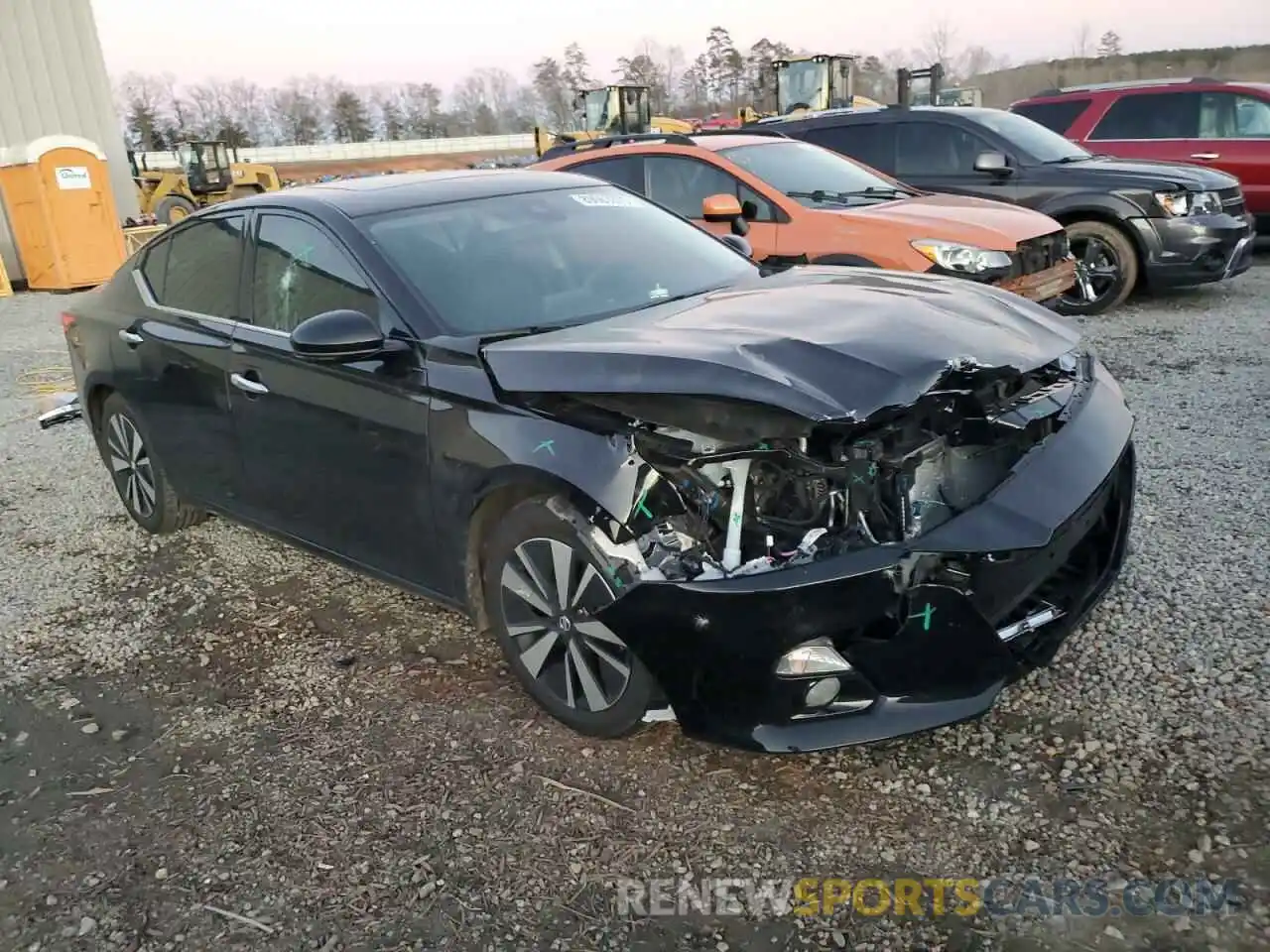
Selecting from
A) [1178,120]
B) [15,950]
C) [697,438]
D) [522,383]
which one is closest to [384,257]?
[522,383]

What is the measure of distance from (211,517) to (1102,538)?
422cm

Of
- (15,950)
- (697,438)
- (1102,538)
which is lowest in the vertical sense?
(15,950)

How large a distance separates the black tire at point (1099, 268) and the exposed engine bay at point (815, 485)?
643 centimetres

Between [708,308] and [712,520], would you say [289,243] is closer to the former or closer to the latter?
[708,308]

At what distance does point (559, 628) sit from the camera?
3.05 meters

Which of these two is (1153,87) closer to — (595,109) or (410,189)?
(410,189)

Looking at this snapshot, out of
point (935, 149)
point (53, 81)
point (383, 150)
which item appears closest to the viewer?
point (935, 149)

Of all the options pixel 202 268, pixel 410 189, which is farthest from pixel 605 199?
pixel 202 268

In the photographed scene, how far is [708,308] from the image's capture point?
3.38 meters

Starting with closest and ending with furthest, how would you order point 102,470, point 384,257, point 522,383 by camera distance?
point 522,383 < point 384,257 < point 102,470

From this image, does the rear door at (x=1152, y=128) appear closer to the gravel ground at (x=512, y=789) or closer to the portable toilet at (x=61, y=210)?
the gravel ground at (x=512, y=789)

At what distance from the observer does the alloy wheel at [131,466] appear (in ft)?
16.2

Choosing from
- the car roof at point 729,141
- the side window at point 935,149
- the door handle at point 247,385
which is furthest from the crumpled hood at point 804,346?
the side window at point 935,149

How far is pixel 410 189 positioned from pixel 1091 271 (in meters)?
6.79
